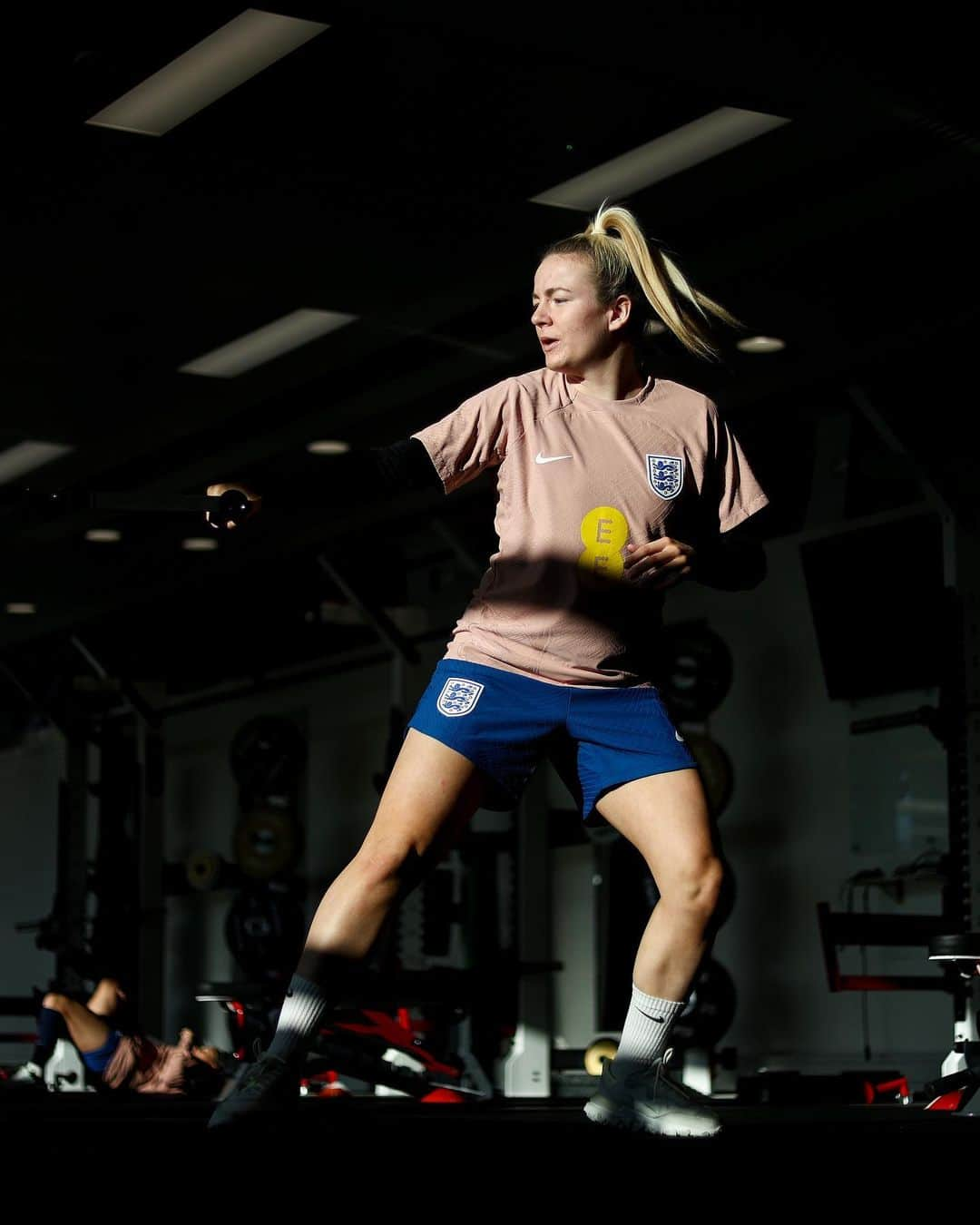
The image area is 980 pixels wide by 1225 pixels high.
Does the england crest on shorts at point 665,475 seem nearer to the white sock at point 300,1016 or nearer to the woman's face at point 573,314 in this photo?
the woman's face at point 573,314

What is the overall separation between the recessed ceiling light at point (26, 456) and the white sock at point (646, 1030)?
244 inches

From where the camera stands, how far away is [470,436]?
2287 millimetres

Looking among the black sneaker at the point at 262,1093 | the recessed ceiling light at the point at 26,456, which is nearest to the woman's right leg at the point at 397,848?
the black sneaker at the point at 262,1093

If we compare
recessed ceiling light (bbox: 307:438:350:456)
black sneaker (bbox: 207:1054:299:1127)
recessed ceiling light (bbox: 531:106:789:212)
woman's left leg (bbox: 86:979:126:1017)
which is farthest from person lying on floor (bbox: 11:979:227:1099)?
black sneaker (bbox: 207:1054:299:1127)

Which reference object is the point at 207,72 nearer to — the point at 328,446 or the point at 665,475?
the point at 665,475

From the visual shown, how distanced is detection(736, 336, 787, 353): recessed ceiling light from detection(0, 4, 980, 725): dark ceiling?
0.20 ft

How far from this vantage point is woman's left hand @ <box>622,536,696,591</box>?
7.16 ft

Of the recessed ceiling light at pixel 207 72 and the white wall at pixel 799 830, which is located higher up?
the recessed ceiling light at pixel 207 72

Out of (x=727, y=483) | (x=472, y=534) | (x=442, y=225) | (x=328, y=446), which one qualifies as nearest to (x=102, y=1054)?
(x=328, y=446)

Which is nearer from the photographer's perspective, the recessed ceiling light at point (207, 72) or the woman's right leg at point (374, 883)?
the woman's right leg at point (374, 883)

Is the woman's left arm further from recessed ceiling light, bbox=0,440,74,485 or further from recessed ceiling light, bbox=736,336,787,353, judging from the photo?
recessed ceiling light, bbox=0,440,74,485

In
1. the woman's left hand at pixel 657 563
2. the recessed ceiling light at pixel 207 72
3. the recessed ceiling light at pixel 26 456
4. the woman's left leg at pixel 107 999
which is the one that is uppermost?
the recessed ceiling light at pixel 26 456

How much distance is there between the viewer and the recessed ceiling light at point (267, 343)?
6.49 metres

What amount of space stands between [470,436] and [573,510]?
173 millimetres
